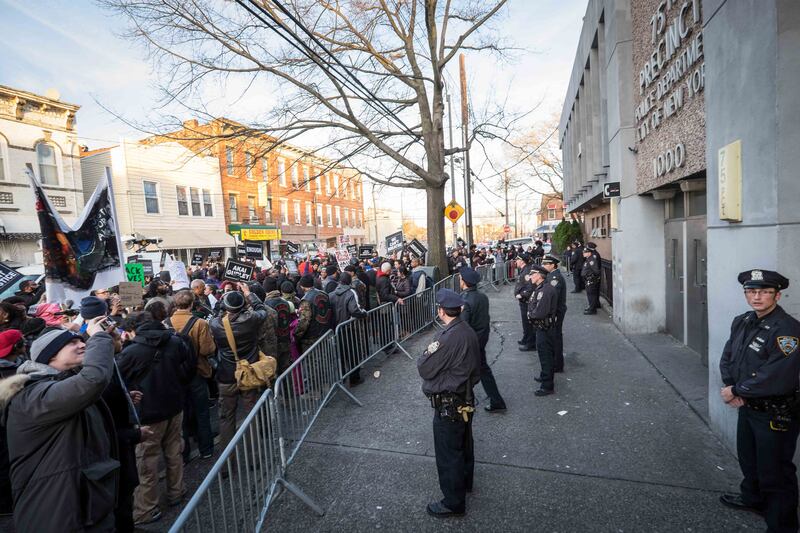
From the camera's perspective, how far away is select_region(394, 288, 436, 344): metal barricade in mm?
8680

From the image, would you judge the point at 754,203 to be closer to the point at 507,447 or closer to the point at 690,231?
the point at 507,447

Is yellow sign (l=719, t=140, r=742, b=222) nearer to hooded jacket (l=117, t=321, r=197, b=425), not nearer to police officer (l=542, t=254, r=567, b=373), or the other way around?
police officer (l=542, t=254, r=567, b=373)

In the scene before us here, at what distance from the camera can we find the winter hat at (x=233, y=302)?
14.9ft

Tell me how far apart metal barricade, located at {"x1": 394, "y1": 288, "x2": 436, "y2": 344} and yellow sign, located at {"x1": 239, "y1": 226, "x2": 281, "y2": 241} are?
21261 mm

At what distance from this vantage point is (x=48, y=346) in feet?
8.34

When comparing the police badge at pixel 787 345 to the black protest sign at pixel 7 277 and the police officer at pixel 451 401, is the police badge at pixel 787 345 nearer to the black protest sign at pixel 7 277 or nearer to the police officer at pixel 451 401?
the police officer at pixel 451 401

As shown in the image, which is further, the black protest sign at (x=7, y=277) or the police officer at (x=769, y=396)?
the black protest sign at (x=7, y=277)

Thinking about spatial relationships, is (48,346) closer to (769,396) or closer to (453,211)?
(769,396)

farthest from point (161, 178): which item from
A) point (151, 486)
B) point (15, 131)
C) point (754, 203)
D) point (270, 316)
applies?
point (754, 203)

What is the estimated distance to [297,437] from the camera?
14.8 ft

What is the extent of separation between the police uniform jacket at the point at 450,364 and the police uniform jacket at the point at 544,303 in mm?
2726

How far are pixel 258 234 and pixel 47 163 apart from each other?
1289 cm

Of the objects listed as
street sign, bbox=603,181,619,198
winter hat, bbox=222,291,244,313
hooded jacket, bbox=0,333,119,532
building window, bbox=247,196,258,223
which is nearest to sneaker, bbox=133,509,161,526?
hooded jacket, bbox=0,333,119,532

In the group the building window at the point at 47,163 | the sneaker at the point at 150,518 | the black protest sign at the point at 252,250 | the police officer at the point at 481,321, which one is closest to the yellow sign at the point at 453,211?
the black protest sign at the point at 252,250
